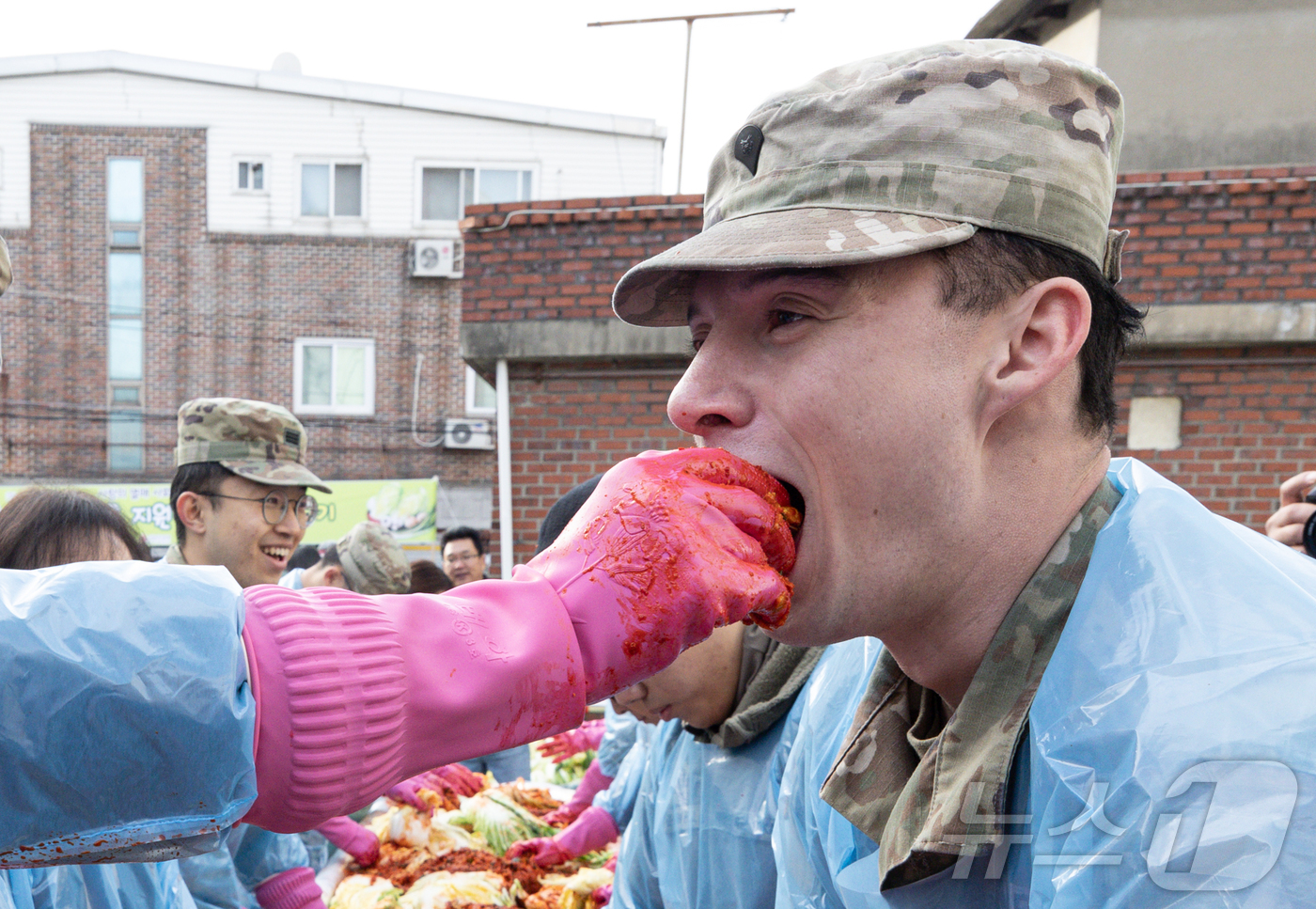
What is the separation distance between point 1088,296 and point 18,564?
2.65 metres

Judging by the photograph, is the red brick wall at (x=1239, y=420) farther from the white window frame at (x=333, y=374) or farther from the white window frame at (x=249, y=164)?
the white window frame at (x=249, y=164)

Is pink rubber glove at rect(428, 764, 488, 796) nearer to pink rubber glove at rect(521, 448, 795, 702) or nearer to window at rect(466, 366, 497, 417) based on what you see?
pink rubber glove at rect(521, 448, 795, 702)

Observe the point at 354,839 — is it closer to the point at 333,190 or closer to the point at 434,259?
the point at 434,259

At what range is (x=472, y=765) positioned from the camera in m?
6.50

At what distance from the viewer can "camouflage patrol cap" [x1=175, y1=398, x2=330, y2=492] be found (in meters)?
4.25

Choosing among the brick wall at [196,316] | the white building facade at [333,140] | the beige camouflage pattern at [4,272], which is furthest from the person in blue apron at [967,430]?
the white building facade at [333,140]

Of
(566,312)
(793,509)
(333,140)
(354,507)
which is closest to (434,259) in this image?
(333,140)

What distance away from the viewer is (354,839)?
14.2 ft

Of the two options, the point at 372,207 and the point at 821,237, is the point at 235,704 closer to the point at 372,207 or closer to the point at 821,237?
the point at 821,237

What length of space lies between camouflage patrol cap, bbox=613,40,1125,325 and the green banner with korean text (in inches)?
651

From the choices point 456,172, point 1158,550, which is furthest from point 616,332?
point 456,172

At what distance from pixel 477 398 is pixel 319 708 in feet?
64.1

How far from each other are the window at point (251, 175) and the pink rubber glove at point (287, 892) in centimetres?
2016

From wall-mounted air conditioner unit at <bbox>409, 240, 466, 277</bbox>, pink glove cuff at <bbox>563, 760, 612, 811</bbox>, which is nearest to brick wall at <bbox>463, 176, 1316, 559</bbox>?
pink glove cuff at <bbox>563, 760, 612, 811</bbox>
